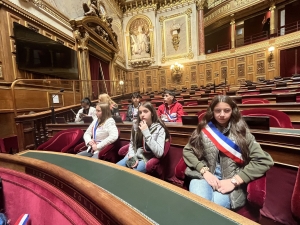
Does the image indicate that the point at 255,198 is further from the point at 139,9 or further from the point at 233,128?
the point at 139,9

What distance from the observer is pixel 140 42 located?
38.1ft

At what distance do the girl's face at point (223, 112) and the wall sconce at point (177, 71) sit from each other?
34.7 feet

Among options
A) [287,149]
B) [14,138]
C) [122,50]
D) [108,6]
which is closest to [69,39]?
[14,138]

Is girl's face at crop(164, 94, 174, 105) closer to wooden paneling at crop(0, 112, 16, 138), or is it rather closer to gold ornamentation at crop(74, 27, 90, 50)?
wooden paneling at crop(0, 112, 16, 138)

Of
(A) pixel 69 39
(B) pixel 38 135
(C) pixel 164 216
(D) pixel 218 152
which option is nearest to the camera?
(C) pixel 164 216

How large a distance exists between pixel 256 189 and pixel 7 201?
1.42m

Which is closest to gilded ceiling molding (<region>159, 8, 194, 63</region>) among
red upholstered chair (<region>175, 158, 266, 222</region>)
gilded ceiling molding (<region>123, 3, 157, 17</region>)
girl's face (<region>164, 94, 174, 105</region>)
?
gilded ceiling molding (<region>123, 3, 157, 17</region>)

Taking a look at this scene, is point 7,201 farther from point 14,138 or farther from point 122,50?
point 122,50

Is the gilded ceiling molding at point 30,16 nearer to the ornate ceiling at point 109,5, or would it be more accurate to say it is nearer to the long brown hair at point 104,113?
the ornate ceiling at point 109,5

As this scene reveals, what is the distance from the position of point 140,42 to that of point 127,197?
39.4 ft

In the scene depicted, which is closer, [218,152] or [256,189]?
[256,189]

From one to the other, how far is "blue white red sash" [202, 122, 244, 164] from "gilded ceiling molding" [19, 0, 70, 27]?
5.72 m

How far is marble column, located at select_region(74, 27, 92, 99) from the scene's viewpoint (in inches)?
252

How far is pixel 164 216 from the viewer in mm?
611
